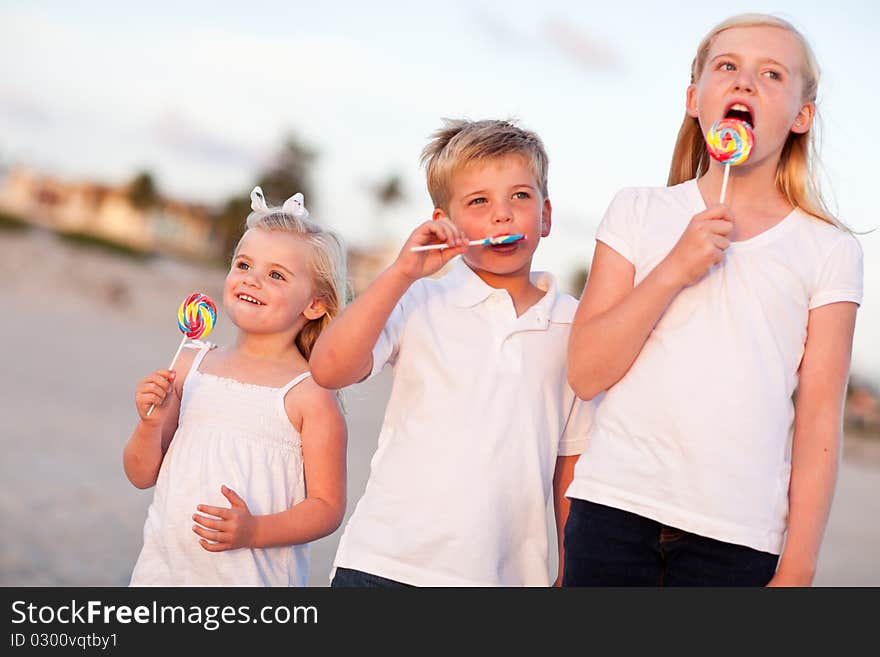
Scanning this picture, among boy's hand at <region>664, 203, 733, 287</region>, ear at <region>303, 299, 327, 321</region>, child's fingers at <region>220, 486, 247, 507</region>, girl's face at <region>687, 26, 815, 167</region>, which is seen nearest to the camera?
boy's hand at <region>664, 203, 733, 287</region>

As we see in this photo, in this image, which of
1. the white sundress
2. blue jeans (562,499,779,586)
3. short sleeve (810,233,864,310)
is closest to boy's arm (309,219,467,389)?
the white sundress

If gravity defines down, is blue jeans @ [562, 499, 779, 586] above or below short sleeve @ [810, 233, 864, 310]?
below

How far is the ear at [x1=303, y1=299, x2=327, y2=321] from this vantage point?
384cm

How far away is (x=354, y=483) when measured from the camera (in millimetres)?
20266

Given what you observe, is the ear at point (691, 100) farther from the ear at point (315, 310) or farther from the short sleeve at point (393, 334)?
the ear at point (315, 310)

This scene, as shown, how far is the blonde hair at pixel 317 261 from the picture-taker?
12.6 feet

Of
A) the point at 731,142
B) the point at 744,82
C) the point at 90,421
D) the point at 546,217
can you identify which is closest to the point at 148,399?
the point at 546,217

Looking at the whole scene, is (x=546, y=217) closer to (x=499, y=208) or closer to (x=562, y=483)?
(x=499, y=208)

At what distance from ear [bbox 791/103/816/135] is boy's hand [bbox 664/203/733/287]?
0.52 meters

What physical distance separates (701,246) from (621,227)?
1.23 feet

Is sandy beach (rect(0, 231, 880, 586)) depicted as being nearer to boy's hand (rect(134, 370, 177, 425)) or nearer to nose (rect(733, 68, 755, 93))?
boy's hand (rect(134, 370, 177, 425))

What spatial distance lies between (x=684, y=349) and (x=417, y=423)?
31.1 inches

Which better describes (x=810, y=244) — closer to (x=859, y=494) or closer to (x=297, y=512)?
(x=297, y=512)

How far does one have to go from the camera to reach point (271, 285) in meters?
3.74
